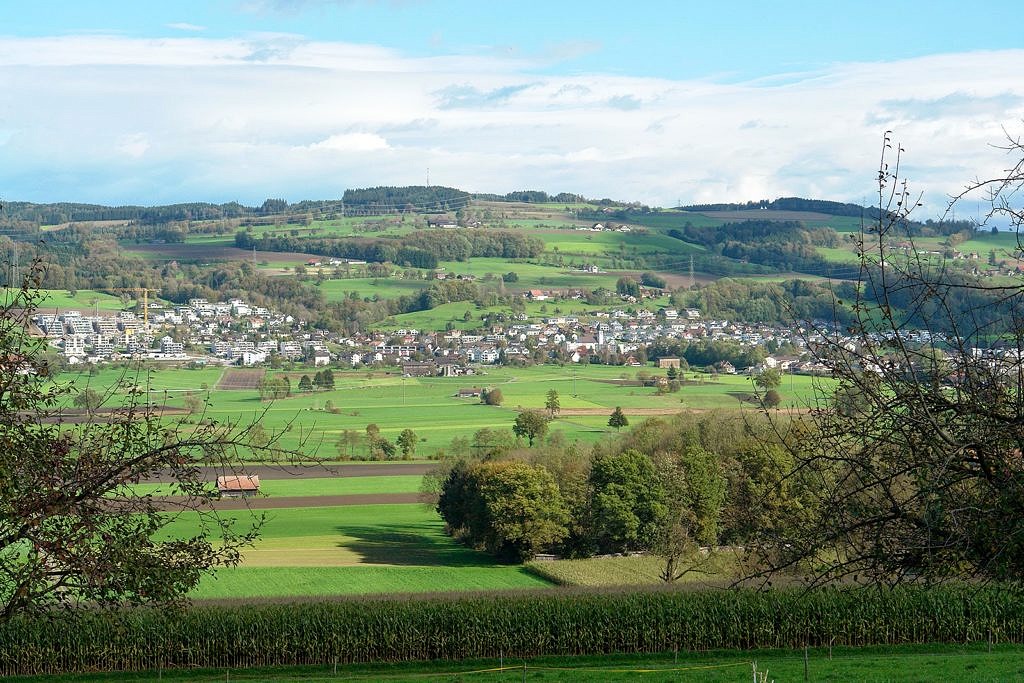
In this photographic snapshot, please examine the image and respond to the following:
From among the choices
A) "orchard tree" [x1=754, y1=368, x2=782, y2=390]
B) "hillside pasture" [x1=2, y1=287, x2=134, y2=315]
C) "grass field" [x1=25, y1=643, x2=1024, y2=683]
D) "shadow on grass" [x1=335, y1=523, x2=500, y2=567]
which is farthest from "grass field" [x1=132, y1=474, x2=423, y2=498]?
"hillside pasture" [x1=2, y1=287, x2=134, y2=315]

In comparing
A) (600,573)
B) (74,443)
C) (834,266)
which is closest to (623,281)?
(834,266)

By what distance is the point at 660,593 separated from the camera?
33.0m

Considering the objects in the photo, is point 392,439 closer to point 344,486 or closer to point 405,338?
point 344,486

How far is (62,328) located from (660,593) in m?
109

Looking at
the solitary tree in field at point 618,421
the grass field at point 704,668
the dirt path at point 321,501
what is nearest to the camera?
the grass field at point 704,668

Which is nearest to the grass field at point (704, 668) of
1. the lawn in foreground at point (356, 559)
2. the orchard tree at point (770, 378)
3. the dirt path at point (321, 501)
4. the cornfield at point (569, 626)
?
the cornfield at point (569, 626)

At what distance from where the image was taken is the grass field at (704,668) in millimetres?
25375

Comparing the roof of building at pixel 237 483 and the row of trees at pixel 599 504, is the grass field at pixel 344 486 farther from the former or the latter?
the row of trees at pixel 599 504

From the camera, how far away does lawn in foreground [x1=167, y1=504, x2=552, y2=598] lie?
1688 inches

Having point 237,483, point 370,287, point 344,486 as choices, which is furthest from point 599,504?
point 370,287

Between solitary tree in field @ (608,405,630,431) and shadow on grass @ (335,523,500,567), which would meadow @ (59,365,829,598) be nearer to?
shadow on grass @ (335,523,500,567)

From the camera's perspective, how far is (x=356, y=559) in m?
49.4

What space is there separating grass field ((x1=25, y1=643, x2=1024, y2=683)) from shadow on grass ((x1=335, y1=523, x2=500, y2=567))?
1934 cm

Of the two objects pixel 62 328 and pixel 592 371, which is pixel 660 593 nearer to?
pixel 592 371
